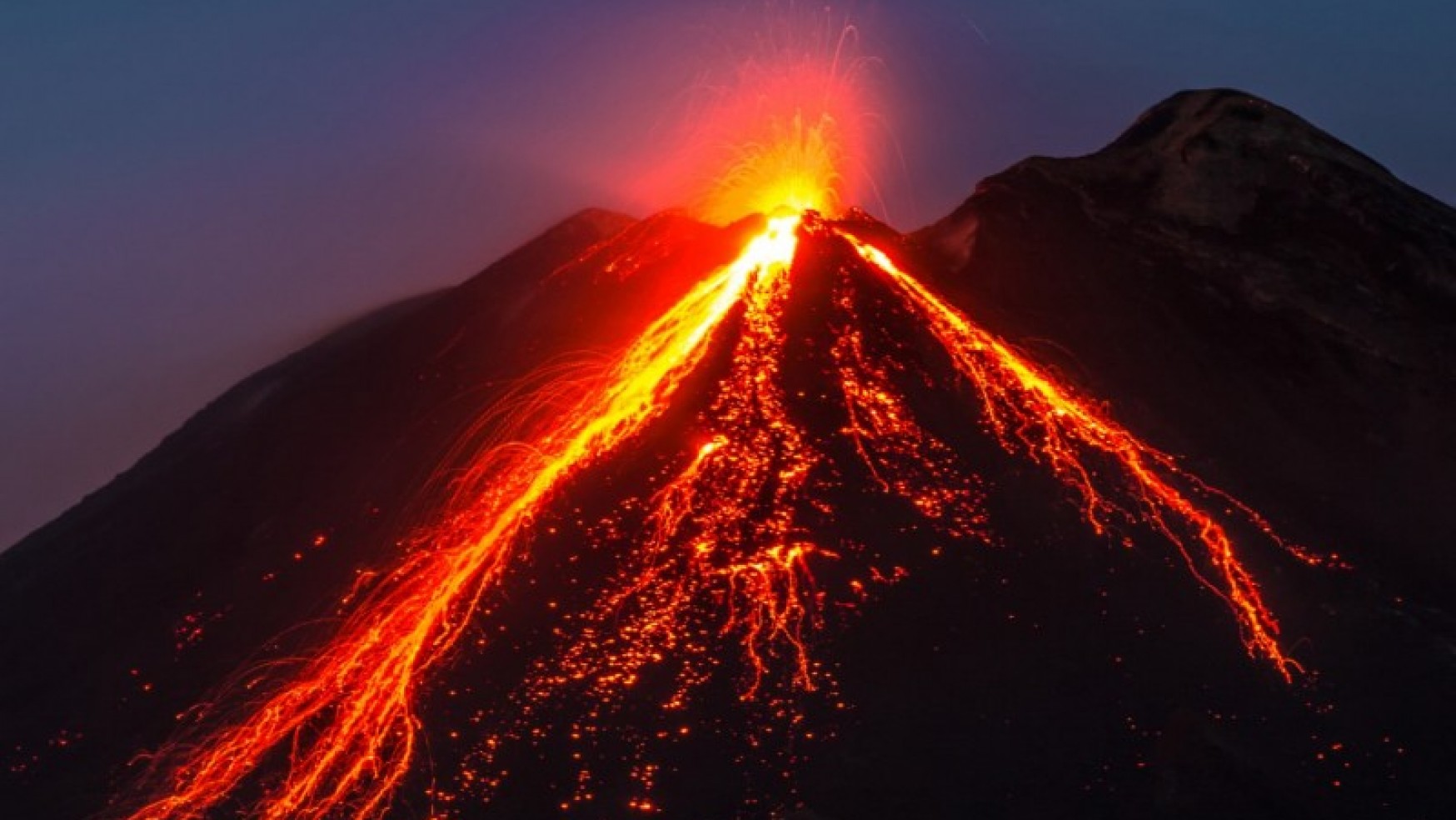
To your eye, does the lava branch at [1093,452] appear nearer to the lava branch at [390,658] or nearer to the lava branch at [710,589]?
the lava branch at [710,589]

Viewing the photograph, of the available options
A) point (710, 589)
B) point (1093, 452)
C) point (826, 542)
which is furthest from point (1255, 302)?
point (710, 589)

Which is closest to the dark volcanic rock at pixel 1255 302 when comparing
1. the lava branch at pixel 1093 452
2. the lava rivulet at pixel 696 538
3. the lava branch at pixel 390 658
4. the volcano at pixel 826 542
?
the volcano at pixel 826 542

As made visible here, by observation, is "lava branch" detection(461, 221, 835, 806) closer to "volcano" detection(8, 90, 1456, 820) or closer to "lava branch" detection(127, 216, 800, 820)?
"volcano" detection(8, 90, 1456, 820)

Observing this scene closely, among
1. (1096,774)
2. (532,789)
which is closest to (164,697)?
(532,789)

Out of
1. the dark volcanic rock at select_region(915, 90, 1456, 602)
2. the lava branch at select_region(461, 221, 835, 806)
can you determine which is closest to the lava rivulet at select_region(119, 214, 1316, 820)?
the lava branch at select_region(461, 221, 835, 806)

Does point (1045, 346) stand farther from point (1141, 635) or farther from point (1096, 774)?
point (1096, 774)

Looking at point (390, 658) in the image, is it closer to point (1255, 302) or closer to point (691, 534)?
point (691, 534)
